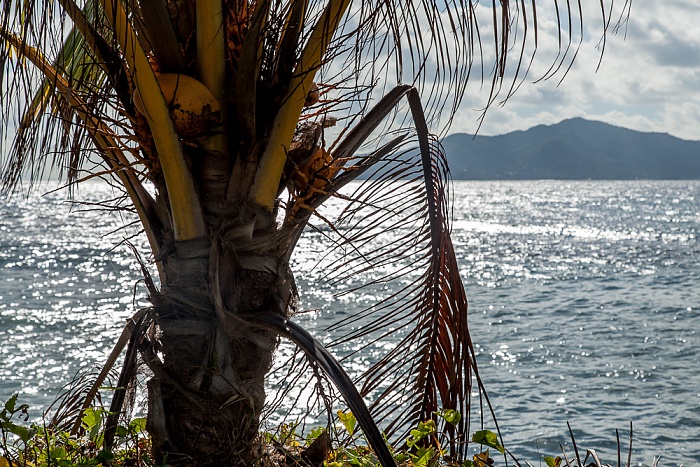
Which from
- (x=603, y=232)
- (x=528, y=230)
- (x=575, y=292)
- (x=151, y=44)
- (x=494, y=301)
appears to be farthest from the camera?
(x=528, y=230)

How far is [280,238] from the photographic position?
Answer: 2537 mm

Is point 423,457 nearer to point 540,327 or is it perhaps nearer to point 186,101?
point 186,101

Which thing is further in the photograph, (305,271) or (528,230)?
(528,230)

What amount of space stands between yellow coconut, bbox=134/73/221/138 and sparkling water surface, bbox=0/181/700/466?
1.63ft

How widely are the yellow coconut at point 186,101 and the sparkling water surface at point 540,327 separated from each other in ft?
1.63

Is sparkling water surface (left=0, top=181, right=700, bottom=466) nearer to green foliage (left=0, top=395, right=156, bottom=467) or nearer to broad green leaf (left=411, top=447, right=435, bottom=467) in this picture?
green foliage (left=0, top=395, right=156, bottom=467)

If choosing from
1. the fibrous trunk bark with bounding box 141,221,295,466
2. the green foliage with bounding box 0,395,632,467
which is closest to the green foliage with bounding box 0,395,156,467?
the green foliage with bounding box 0,395,632,467

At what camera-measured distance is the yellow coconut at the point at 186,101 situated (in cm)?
226

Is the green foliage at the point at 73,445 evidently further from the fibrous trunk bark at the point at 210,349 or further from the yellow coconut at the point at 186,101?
the yellow coconut at the point at 186,101

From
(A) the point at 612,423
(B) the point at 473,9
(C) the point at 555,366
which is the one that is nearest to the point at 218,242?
(B) the point at 473,9

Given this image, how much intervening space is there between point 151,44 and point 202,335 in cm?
99

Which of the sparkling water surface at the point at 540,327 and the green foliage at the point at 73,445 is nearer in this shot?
the green foliage at the point at 73,445

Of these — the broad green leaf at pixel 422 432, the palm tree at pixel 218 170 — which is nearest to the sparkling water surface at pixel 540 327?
the palm tree at pixel 218 170

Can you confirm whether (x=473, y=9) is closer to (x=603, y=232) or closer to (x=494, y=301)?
(x=494, y=301)
